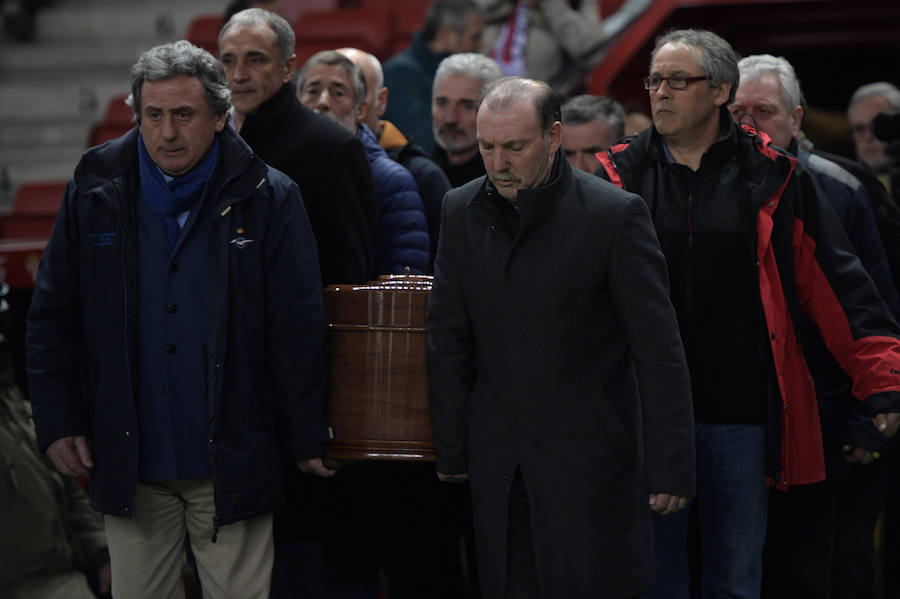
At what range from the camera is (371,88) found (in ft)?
14.1

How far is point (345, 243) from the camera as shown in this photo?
132 inches

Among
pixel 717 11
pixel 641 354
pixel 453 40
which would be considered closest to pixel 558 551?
pixel 641 354

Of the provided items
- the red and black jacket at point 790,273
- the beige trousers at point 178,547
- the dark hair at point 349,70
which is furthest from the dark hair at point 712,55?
the beige trousers at point 178,547

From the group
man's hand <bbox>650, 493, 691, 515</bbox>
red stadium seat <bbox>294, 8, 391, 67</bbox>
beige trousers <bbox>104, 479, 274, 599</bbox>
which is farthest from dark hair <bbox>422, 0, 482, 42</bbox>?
man's hand <bbox>650, 493, 691, 515</bbox>

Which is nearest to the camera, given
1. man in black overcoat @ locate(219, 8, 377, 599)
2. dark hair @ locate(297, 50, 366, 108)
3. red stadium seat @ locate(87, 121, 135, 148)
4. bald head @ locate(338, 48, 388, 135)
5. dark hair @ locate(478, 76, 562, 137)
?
dark hair @ locate(478, 76, 562, 137)

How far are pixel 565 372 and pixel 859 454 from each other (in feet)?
3.54

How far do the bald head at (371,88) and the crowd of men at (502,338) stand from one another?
0.72 metres

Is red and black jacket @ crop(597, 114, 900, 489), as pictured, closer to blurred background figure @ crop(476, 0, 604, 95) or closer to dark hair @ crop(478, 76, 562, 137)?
dark hair @ crop(478, 76, 562, 137)

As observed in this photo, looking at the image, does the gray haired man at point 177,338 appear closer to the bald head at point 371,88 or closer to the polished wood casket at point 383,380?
the polished wood casket at point 383,380

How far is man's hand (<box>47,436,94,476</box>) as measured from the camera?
2936 millimetres

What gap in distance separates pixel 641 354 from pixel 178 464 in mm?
1096

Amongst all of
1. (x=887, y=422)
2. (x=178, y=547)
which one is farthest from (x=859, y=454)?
(x=178, y=547)

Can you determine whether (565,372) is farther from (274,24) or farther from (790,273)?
(274,24)

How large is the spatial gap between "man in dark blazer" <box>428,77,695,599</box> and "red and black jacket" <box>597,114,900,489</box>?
41 centimetres
